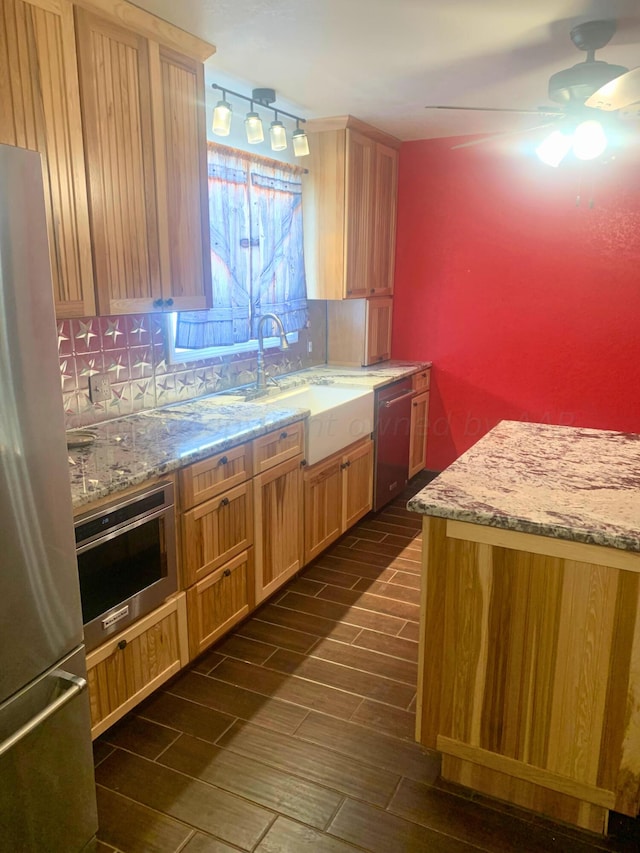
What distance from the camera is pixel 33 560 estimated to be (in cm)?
136

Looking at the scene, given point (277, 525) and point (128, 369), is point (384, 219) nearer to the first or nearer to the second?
point (128, 369)

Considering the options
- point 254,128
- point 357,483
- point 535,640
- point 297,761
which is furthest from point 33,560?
point 357,483

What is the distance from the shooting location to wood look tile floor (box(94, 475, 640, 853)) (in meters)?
1.74

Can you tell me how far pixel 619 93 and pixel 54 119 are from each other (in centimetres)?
177

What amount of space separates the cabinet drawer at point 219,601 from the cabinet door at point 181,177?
1122 millimetres

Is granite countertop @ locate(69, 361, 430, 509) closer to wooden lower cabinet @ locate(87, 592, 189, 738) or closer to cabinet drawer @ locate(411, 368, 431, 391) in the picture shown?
wooden lower cabinet @ locate(87, 592, 189, 738)

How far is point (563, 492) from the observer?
1.82 meters

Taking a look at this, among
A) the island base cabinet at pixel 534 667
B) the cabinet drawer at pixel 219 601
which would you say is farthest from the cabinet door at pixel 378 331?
the island base cabinet at pixel 534 667

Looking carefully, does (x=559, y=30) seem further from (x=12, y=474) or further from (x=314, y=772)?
(x=314, y=772)

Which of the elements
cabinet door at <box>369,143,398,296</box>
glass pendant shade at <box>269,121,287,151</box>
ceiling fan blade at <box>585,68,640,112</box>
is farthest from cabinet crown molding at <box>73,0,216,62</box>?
cabinet door at <box>369,143,398,296</box>

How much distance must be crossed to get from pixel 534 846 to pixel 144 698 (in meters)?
1.31

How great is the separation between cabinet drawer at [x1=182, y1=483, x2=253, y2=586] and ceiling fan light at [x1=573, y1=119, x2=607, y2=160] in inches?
73.5

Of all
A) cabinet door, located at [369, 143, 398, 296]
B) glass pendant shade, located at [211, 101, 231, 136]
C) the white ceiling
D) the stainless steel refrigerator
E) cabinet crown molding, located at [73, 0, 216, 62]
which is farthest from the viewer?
cabinet door, located at [369, 143, 398, 296]

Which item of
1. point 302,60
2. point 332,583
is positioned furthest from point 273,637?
point 302,60
